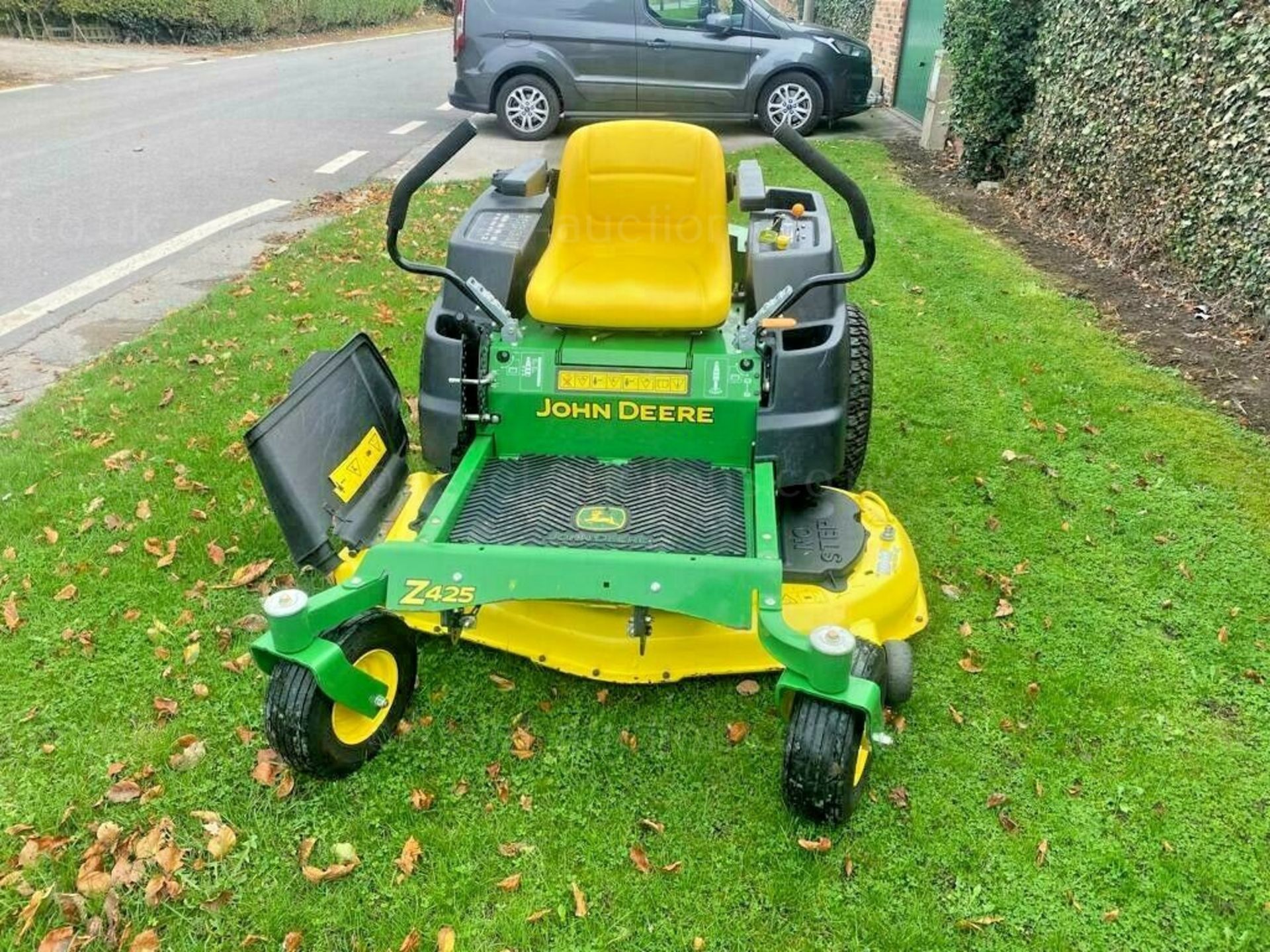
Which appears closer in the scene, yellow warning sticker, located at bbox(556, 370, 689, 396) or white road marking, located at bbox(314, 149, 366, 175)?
yellow warning sticker, located at bbox(556, 370, 689, 396)

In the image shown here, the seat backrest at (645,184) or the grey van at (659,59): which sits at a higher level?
the seat backrest at (645,184)

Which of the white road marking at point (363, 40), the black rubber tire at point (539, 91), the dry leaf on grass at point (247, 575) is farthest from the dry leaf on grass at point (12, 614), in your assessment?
the white road marking at point (363, 40)

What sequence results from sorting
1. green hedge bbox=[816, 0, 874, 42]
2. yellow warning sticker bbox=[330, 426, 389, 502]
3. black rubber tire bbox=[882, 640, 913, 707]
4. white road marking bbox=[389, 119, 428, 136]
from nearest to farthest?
black rubber tire bbox=[882, 640, 913, 707]
yellow warning sticker bbox=[330, 426, 389, 502]
white road marking bbox=[389, 119, 428, 136]
green hedge bbox=[816, 0, 874, 42]

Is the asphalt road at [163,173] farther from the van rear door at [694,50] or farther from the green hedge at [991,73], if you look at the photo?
the green hedge at [991,73]

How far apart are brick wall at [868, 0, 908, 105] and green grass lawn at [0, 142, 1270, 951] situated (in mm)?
8818

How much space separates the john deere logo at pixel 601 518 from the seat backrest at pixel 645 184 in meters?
1.08

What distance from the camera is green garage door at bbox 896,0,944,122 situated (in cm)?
1038

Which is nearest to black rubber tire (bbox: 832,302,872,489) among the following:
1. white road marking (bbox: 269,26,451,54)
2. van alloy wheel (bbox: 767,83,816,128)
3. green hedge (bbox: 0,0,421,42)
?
van alloy wheel (bbox: 767,83,816,128)

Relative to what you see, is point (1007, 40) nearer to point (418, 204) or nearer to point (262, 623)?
point (418, 204)

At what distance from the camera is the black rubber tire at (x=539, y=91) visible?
10.3 metres

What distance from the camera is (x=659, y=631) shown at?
2838mm

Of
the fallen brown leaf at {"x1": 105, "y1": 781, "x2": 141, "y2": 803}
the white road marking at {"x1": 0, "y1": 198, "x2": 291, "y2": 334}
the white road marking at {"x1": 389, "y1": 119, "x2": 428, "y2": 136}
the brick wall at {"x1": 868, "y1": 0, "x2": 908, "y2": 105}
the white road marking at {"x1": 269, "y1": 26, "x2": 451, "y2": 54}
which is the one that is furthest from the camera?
the white road marking at {"x1": 269, "y1": 26, "x2": 451, "y2": 54}

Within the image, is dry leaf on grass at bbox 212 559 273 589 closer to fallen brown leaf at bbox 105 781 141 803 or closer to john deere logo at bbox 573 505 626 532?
fallen brown leaf at bbox 105 781 141 803

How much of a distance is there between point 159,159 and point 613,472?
8.09 m
